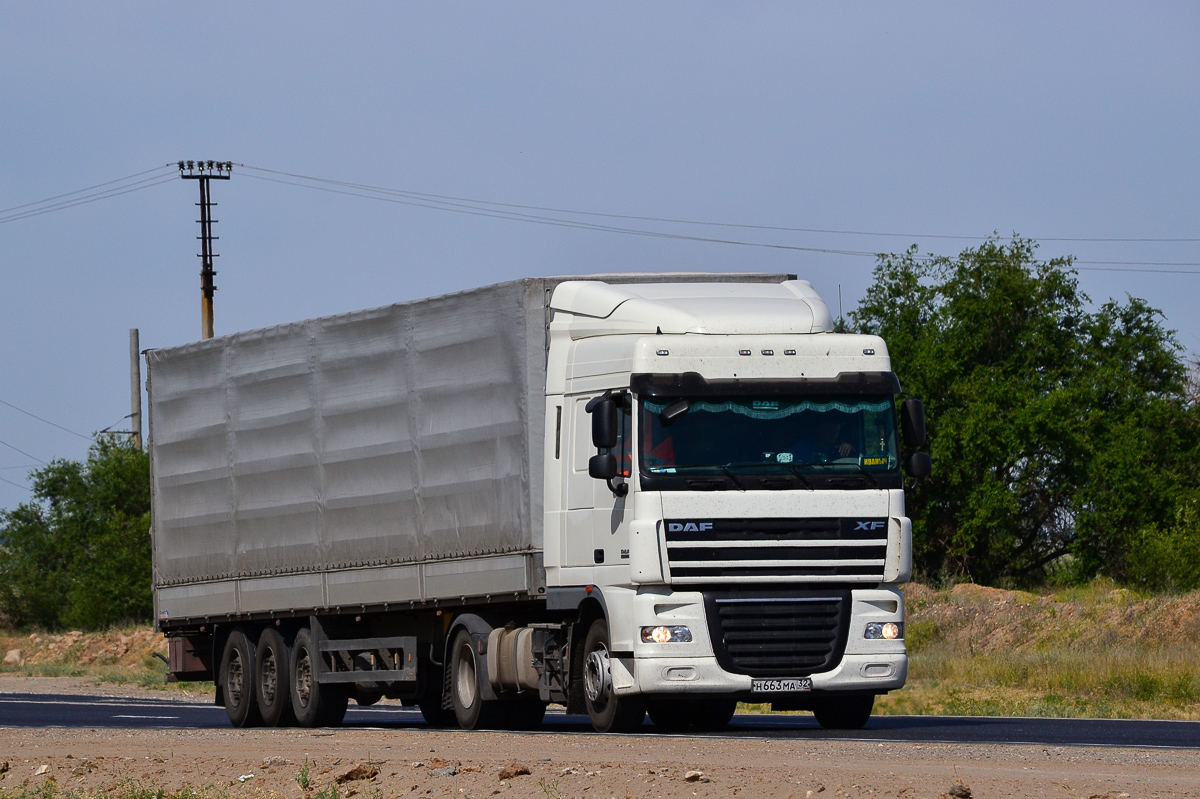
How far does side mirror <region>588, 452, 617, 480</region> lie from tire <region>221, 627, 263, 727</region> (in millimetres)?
7750

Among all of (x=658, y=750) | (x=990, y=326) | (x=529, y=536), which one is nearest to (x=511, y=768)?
(x=658, y=750)

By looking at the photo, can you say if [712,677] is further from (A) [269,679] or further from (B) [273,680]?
(A) [269,679]

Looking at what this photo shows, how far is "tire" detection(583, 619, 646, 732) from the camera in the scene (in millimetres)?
16594

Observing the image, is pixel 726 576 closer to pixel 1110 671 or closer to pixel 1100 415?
pixel 1110 671

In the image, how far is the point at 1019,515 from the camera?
1960 inches

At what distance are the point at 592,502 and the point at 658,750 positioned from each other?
10.6ft

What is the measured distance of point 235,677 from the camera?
2264 centimetres

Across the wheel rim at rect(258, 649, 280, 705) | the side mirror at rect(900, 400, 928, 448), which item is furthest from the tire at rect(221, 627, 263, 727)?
the side mirror at rect(900, 400, 928, 448)

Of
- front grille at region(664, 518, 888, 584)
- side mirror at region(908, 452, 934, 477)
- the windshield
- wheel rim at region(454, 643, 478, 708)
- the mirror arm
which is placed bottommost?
wheel rim at region(454, 643, 478, 708)

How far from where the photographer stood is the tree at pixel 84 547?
62.0 meters

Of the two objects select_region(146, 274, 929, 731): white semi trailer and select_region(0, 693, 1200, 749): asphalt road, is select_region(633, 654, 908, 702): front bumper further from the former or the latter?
select_region(0, 693, 1200, 749): asphalt road

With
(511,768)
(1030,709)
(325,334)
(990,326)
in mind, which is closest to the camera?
(511,768)

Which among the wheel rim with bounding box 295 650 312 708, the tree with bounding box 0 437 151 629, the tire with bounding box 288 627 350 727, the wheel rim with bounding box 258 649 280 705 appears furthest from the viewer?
the tree with bounding box 0 437 151 629

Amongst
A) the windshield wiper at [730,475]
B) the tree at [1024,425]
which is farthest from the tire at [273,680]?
the tree at [1024,425]
